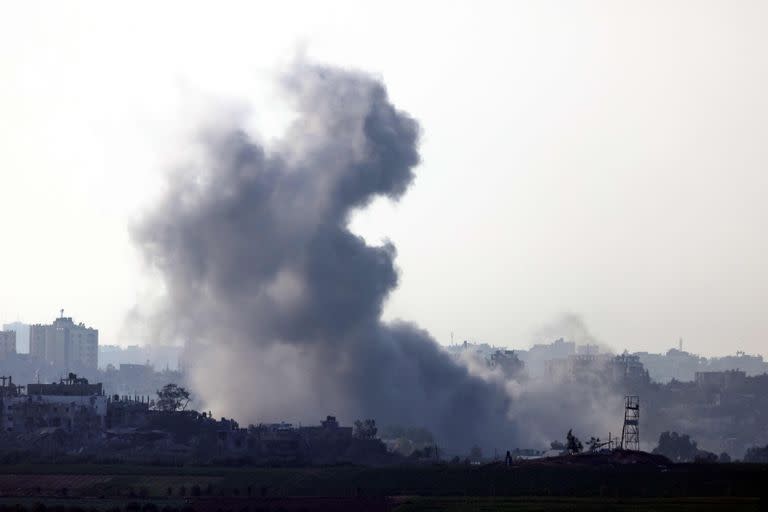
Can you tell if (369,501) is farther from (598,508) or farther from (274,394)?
(274,394)

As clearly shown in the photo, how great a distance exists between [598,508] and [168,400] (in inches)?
3014

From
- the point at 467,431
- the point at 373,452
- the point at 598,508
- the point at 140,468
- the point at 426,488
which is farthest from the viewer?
the point at 467,431

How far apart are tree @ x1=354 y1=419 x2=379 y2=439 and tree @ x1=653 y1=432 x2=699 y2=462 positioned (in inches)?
988

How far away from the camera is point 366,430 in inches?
5728

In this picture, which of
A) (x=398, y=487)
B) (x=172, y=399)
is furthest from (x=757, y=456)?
(x=172, y=399)

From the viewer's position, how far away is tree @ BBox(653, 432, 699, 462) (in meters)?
157

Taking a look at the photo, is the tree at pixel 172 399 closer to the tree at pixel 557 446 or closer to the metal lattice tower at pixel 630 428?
the tree at pixel 557 446

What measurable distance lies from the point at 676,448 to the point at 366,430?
2965cm

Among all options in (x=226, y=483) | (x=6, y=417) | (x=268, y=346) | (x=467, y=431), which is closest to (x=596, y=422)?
(x=467, y=431)

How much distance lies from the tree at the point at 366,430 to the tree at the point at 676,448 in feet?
82.4

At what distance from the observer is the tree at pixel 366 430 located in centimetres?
14388

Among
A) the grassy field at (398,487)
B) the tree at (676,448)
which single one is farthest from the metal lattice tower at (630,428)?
the grassy field at (398,487)

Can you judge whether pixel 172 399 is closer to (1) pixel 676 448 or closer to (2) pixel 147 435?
(2) pixel 147 435

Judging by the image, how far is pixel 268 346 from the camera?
157250mm
